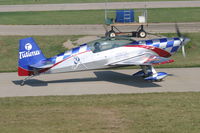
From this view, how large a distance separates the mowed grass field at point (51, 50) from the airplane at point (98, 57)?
4045 mm

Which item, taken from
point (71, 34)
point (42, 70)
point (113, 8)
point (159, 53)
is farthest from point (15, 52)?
point (113, 8)

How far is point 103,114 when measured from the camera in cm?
1316

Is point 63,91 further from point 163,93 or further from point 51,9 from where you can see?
point 51,9

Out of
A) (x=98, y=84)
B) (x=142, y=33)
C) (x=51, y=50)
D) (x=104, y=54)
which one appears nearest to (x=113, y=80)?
(x=98, y=84)

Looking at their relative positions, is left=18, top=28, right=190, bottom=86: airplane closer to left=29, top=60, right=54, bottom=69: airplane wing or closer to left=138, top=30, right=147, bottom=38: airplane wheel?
left=29, top=60, right=54, bottom=69: airplane wing

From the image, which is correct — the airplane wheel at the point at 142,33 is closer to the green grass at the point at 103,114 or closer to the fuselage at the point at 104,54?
the fuselage at the point at 104,54

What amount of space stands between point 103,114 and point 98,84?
445cm

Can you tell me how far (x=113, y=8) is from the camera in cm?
4438

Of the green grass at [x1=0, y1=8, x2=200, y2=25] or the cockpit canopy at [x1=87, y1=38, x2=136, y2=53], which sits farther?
the green grass at [x1=0, y1=8, x2=200, y2=25]

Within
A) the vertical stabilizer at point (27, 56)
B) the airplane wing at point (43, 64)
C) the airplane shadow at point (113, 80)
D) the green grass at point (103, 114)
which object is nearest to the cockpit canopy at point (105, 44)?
the airplane shadow at point (113, 80)

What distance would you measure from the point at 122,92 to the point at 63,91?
8.14ft

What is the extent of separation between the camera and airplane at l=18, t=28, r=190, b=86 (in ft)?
55.5

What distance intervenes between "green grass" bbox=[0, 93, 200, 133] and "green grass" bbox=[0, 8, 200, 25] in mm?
21505

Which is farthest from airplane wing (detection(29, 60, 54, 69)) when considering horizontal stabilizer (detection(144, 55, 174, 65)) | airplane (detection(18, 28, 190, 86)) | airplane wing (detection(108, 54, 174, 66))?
horizontal stabilizer (detection(144, 55, 174, 65))
